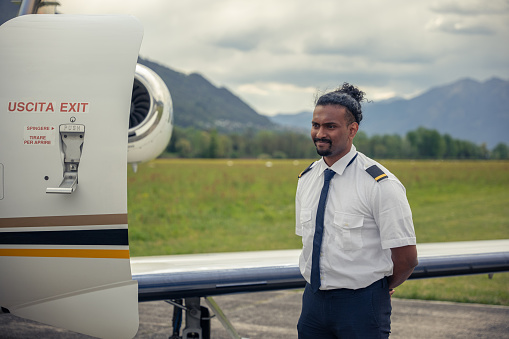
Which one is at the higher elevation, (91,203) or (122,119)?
(122,119)

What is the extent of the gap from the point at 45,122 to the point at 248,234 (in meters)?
15.4

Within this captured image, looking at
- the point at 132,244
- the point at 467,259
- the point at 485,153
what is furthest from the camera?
the point at 485,153

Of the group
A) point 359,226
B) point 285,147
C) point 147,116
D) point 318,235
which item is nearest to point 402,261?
point 359,226

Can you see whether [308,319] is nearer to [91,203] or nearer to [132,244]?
[91,203]

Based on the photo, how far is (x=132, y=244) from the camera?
16234 millimetres

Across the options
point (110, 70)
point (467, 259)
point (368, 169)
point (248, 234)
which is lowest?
point (248, 234)

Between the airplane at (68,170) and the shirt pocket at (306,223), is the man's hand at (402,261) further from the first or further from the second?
the airplane at (68,170)

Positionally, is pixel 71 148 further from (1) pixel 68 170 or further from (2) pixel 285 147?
(2) pixel 285 147

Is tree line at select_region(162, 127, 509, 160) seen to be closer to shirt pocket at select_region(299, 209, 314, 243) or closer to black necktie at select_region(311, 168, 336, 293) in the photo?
shirt pocket at select_region(299, 209, 314, 243)

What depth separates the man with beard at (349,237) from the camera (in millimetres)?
2904

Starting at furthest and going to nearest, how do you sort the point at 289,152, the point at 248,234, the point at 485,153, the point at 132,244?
the point at 485,153 → the point at 289,152 → the point at 248,234 → the point at 132,244

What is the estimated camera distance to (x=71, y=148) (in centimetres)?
373

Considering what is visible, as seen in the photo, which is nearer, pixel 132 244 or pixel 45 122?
pixel 45 122

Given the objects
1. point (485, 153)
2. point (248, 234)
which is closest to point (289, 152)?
point (485, 153)
